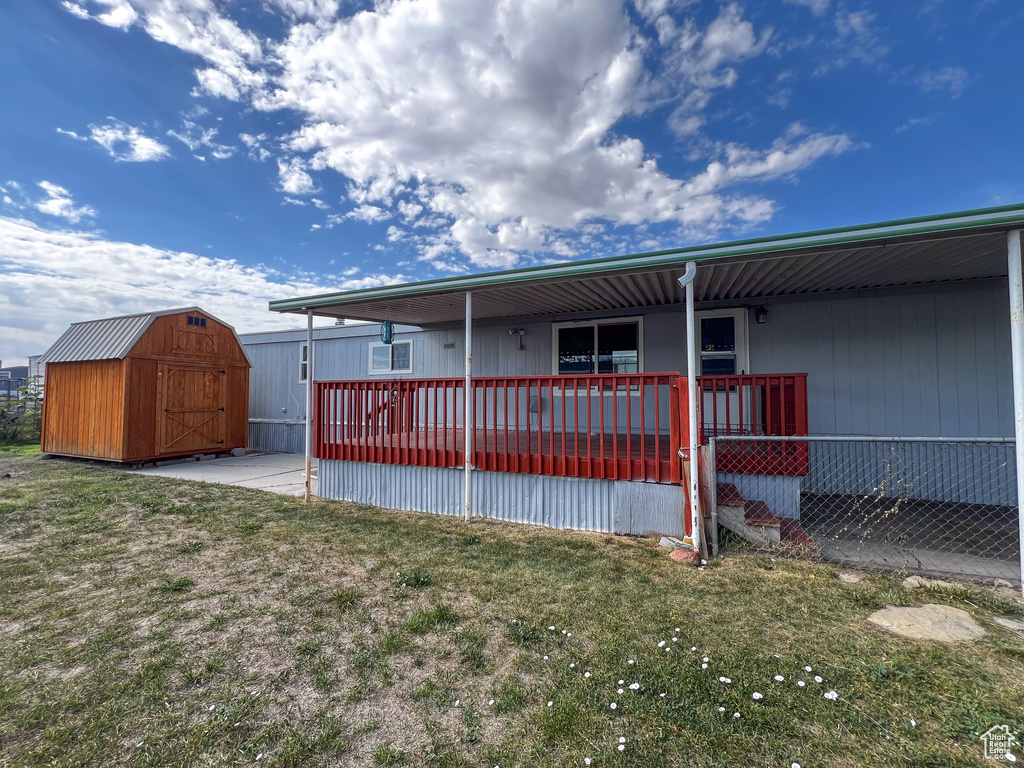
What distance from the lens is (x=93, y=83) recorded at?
7320mm

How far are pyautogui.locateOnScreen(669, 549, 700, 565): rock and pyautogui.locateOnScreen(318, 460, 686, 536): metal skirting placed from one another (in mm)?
365

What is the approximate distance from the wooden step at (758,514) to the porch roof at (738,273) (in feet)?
7.56

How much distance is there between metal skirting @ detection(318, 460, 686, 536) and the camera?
4172 millimetres

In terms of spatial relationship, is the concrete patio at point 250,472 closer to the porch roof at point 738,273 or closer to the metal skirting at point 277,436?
the metal skirting at point 277,436

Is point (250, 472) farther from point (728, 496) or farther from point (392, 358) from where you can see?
point (728, 496)

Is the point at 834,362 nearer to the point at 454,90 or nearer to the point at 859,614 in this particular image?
the point at 859,614

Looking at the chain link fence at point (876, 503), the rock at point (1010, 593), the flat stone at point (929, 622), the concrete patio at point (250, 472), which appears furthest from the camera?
the concrete patio at point (250, 472)

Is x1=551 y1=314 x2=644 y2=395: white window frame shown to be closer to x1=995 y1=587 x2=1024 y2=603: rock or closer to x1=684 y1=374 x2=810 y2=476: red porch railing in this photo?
x1=684 y1=374 x2=810 y2=476: red porch railing

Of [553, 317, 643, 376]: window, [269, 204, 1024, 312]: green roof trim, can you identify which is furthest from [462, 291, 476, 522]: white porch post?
[553, 317, 643, 376]: window

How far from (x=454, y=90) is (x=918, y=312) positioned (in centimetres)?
786

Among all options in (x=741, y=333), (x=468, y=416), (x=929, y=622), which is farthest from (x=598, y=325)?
(x=929, y=622)

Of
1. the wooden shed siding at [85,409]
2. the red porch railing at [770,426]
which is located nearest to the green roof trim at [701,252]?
the red porch railing at [770,426]

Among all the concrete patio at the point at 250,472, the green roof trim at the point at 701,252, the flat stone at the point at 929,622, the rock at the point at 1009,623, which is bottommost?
the concrete patio at the point at 250,472

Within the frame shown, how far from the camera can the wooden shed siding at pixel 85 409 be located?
8.74 meters
